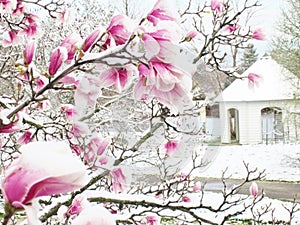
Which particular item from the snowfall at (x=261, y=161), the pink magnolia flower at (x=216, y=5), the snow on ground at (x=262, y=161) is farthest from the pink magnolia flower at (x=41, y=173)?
the snow on ground at (x=262, y=161)

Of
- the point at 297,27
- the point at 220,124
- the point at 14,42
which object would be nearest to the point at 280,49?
the point at 297,27

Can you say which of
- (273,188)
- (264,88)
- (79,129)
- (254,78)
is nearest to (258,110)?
(264,88)

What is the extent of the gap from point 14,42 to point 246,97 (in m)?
13.0

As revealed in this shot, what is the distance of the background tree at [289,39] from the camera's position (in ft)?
33.9

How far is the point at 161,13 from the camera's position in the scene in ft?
1.87

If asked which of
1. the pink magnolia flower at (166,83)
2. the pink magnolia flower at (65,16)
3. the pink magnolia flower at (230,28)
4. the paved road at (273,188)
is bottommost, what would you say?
the paved road at (273,188)

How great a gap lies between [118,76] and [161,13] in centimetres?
12

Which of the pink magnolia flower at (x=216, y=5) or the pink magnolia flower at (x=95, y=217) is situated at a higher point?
the pink magnolia flower at (x=216, y=5)

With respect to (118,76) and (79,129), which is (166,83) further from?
(79,129)

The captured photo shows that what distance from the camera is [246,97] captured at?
1384cm

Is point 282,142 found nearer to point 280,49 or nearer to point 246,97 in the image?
point 246,97

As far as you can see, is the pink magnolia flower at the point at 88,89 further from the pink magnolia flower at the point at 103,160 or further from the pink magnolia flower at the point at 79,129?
the pink magnolia flower at the point at 103,160

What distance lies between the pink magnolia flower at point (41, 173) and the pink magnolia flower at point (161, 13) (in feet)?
1.05

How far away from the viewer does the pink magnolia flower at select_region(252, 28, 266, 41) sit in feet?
4.28
